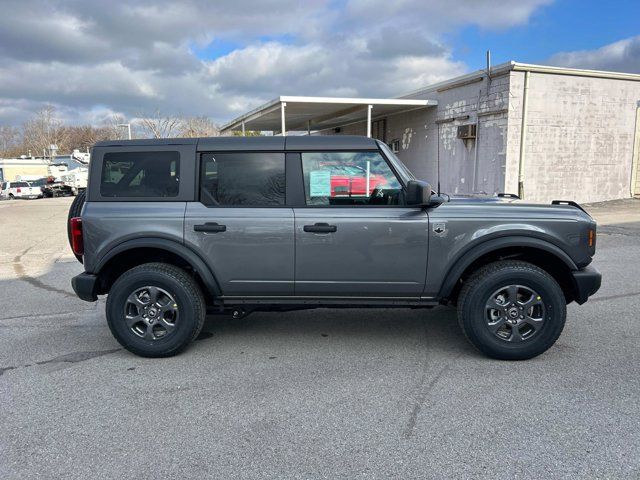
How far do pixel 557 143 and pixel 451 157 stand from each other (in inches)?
140

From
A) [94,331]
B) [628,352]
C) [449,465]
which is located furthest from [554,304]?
[94,331]

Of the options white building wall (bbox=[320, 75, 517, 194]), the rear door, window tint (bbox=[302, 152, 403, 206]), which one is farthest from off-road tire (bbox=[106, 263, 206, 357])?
white building wall (bbox=[320, 75, 517, 194])

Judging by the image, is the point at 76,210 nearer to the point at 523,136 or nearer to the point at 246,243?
the point at 246,243

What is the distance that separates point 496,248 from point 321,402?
1.84 metres

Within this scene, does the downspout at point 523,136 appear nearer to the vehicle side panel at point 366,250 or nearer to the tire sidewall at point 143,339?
the vehicle side panel at point 366,250

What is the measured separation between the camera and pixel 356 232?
401 centimetres

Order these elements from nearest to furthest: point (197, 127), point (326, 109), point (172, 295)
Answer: point (172, 295) → point (326, 109) → point (197, 127)

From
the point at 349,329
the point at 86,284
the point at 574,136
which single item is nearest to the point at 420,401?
the point at 349,329

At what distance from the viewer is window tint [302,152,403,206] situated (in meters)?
4.13

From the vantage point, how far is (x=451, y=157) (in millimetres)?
18016

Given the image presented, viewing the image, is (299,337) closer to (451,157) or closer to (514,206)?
(514,206)

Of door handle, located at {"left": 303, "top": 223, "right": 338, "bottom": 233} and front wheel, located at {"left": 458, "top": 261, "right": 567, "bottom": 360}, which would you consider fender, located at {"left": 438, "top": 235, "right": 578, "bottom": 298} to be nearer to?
front wheel, located at {"left": 458, "top": 261, "right": 567, "bottom": 360}

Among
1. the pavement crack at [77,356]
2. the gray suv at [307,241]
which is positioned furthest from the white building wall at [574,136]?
the pavement crack at [77,356]

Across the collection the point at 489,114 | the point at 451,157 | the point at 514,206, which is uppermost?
the point at 489,114
